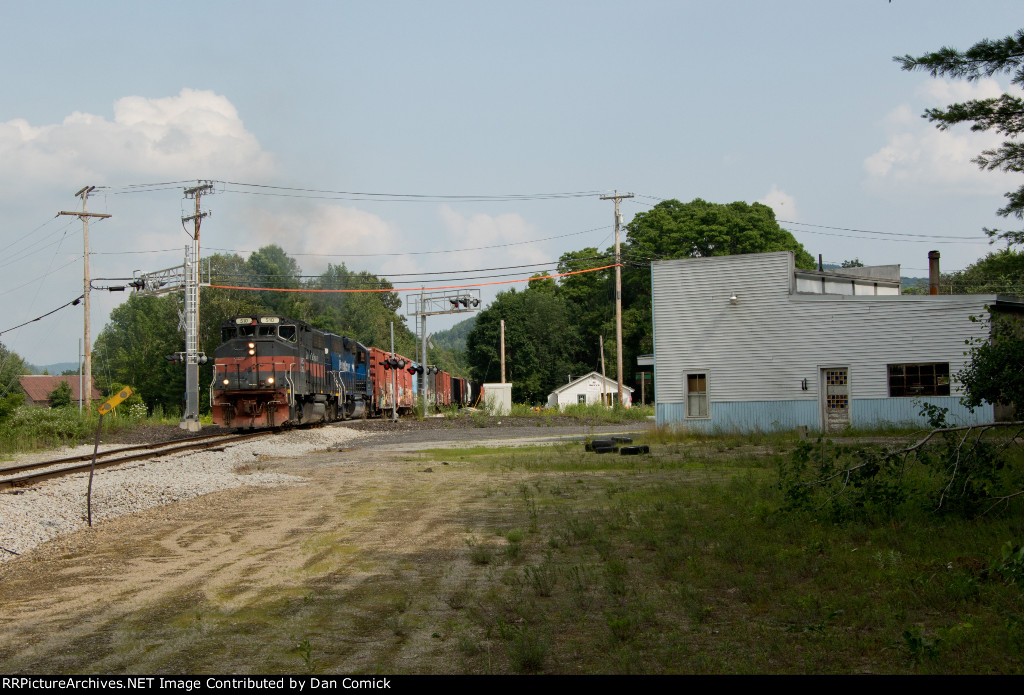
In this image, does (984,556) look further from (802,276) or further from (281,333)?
(281,333)

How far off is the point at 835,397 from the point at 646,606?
21.3 m

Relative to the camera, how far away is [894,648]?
5.47 m

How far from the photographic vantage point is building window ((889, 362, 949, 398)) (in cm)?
2469

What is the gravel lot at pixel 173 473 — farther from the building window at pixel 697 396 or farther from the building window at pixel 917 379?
the building window at pixel 917 379

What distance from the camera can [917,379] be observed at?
24938 millimetres

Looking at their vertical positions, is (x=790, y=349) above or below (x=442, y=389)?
above

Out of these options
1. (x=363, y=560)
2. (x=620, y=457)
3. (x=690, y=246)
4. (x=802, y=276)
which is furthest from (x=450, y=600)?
(x=690, y=246)

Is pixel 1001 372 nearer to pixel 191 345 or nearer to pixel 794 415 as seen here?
pixel 794 415

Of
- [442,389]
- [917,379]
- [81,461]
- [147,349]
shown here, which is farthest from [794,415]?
[147,349]

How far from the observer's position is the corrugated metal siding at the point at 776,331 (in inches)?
980

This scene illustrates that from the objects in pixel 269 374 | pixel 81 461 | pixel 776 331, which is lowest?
pixel 81 461

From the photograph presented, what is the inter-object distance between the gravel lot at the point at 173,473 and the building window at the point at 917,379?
10424 mm

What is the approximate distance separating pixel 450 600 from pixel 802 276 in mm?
26659
